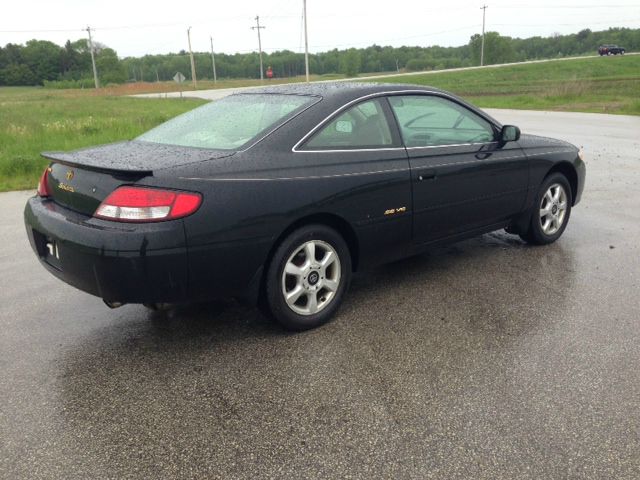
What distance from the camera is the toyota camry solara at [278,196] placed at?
3.19 meters

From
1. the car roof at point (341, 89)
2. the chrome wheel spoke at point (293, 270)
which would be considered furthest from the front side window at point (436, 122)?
the chrome wheel spoke at point (293, 270)

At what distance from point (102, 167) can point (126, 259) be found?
57 centimetres

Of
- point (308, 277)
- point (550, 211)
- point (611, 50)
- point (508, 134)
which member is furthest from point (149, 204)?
point (611, 50)

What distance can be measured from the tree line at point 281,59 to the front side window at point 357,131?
101m

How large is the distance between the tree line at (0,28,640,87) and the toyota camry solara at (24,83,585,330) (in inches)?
3954

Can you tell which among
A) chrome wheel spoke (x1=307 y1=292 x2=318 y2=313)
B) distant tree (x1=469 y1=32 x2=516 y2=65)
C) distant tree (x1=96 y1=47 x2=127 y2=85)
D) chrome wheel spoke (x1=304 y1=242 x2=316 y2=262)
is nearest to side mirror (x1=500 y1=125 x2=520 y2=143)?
chrome wheel spoke (x1=304 y1=242 x2=316 y2=262)

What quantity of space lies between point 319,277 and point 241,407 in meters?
1.13

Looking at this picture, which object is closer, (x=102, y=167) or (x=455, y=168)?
(x=102, y=167)

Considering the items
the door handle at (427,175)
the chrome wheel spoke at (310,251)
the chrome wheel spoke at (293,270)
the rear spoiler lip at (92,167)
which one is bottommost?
the chrome wheel spoke at (293,270)

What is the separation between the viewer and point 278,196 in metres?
3.51

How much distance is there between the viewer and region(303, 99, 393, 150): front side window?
3868mm

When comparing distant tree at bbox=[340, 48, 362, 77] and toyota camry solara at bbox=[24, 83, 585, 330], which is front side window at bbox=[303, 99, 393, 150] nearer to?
toyota camry solara at bbox=[24, 83, 585, 330]

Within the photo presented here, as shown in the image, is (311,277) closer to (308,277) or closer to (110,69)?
(308,277)

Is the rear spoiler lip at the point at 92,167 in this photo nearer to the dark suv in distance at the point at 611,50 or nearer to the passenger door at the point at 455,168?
the passenger door at the point at 455,168
